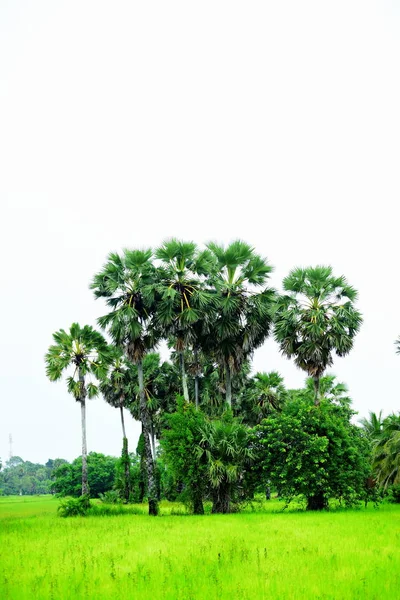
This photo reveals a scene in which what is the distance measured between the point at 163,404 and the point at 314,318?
21.8 m

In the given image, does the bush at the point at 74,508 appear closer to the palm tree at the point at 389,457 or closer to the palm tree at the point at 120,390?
the palm tree at the point at 389,457

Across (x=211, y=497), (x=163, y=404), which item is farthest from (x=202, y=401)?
(x=211, y=497)

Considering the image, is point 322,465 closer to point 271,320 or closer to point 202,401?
point 271,320

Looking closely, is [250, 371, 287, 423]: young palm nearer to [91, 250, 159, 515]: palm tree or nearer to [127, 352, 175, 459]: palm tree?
[127, 352, 175, 459]: palm tree

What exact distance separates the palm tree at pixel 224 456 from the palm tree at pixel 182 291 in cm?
551

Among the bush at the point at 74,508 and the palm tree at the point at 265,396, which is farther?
the palm tree at the point at 265,396

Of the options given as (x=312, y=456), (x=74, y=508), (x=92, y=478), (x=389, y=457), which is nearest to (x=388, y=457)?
(x=389, y=457)

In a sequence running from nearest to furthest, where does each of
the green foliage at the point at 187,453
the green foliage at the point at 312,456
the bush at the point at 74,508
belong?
the green foliage at the point at 187,453 → the green foliage at the point at 312,456 → the bush at the point at 74,508

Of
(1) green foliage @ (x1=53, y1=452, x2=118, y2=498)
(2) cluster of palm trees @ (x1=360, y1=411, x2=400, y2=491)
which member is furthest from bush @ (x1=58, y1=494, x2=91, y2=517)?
(1) green foliage @ (x1=53, y1=452, x2=118, y2=498)

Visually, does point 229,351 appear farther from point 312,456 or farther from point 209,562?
point 209,562

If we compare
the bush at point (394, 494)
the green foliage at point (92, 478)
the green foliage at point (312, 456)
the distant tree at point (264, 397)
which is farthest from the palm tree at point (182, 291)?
the green foliage at point (92, 478)

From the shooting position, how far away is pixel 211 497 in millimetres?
28594

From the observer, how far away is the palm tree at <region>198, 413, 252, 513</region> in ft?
88.3

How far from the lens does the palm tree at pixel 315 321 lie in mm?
32344
